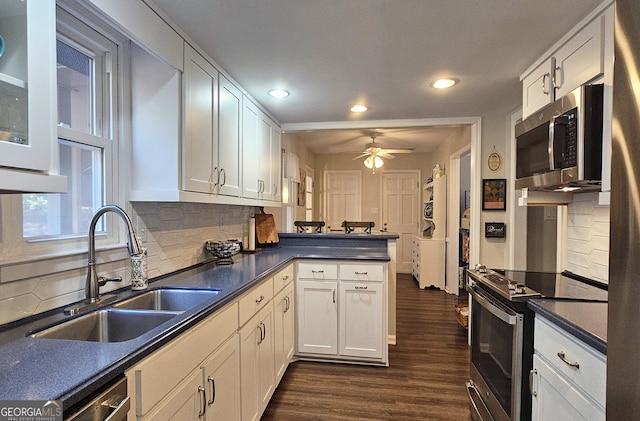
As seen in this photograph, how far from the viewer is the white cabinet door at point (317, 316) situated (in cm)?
287

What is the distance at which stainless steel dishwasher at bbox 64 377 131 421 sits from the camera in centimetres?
77

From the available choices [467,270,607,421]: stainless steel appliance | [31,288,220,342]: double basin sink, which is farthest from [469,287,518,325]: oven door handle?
[31,288,220,342]: double basin sink

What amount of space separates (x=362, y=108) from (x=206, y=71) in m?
1.56

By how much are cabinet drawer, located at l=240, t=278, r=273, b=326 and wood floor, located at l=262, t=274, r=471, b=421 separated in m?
0.75

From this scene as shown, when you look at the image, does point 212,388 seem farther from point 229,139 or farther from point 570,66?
point 570,66

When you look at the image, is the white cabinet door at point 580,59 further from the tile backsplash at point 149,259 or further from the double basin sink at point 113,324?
the tile backsplash at point 149,259

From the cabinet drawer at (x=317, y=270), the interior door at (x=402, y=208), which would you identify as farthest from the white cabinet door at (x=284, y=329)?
the interior door at (x=402, y=208)

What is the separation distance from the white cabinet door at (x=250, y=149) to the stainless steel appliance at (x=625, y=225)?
2.22m

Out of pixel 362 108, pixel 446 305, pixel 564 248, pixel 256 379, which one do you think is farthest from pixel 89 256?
pixel 446 305

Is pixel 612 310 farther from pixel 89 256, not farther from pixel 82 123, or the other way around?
pixel 82 123

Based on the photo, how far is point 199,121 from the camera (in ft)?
6.34

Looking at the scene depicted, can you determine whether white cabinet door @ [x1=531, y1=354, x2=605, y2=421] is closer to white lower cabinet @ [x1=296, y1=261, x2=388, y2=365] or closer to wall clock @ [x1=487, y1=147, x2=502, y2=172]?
white lower cabinet @ [x1=296, y1=261, x2=388, y2=365]

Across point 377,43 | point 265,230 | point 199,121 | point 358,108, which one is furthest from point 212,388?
point 358,108

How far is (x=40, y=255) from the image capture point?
1.29 metres
